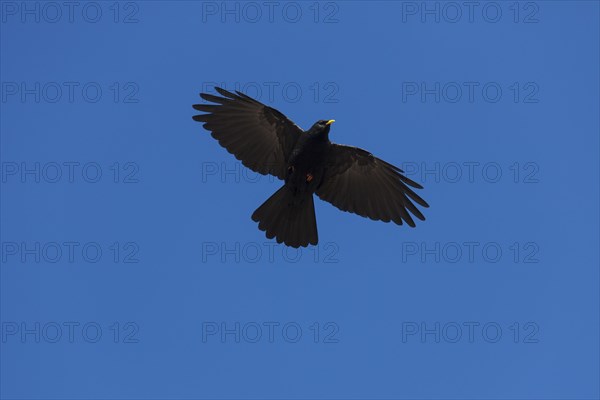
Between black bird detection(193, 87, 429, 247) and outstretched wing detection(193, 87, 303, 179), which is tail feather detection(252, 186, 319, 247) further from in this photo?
outstretched wing detection(193, 87, 303, 179)

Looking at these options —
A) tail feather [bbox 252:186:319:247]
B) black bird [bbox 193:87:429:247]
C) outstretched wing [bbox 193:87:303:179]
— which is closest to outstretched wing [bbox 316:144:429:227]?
black bird [bbox 193:87:429:247]

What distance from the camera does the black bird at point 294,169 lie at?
19781 mm

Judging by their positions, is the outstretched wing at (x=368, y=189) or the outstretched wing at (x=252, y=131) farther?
the outstretched wing at (x=368, y=189)

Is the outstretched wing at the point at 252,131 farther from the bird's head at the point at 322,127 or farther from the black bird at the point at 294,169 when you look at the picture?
the bird's head at the point at 322,127

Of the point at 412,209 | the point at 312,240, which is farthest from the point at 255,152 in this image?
the point at 412,209

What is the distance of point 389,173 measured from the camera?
2033 centimetres

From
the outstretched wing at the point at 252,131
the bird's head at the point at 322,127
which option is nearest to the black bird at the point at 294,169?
the outstretched wing at the point at 252,131

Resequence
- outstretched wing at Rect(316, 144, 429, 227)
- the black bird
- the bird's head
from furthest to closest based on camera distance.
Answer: outstretched wing at Rect(316, 144, 429, 227), the black bird, the bird's head

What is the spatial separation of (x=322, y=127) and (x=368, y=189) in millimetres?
2033

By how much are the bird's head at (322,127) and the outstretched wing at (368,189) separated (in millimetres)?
1189

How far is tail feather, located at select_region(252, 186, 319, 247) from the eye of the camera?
19.8 metres

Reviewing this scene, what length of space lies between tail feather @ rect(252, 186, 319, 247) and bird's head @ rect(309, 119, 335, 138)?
132cm

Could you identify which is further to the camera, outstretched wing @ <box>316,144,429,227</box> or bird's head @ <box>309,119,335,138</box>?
outstretched wing @ <box>316,144,429,227</box>

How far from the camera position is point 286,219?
19828 millimetres
